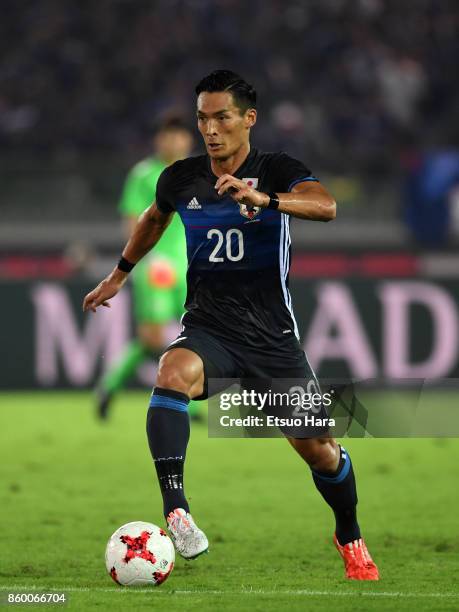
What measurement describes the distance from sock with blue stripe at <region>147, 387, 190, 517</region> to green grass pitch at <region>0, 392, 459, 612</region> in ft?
1.34

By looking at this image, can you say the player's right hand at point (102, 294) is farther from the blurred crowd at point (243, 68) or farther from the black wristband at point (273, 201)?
the blurred crowd at point (243, 68)

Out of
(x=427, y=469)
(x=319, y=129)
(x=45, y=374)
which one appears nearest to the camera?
(x=427, y=469)

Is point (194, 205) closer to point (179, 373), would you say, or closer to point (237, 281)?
point (237, 281)

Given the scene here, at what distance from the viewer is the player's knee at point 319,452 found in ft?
16.4

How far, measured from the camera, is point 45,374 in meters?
12.6

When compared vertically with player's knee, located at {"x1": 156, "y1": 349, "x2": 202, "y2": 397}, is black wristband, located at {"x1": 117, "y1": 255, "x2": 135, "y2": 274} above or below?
above

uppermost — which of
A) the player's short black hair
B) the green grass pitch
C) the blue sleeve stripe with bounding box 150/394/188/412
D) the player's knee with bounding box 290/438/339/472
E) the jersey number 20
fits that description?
the player's short black hair

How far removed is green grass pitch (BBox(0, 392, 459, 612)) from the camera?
Result: 471 centimetres

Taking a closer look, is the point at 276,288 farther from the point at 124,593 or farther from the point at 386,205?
the point at 386,205

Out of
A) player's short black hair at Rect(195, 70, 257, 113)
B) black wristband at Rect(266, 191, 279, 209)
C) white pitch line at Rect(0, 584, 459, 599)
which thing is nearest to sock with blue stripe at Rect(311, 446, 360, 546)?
white pitch line at Rect(0, 584, 459, 599)

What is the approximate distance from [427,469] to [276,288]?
3.94 m

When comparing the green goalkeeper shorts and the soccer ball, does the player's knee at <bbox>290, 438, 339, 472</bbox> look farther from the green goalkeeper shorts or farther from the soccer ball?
the green goalkeeper shorts

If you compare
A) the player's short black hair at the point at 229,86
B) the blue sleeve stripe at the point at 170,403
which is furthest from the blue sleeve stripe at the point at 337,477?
the player's short black hair at the point at 229,86

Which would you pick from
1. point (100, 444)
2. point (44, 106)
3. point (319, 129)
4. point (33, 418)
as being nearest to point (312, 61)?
point (319, 129)
